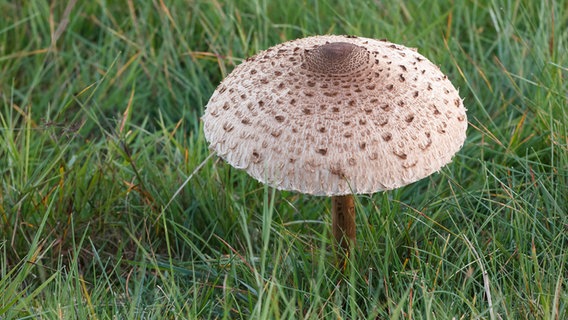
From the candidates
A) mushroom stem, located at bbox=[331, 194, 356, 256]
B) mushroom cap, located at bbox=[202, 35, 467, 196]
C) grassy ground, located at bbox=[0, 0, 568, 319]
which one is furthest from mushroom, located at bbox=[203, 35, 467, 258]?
mushroom stem, located at bbox=[331, 194, 356, 256]

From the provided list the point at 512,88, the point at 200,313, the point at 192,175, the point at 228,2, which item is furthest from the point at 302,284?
the point at 228,2

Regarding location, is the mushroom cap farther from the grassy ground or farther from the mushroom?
the grassy ground

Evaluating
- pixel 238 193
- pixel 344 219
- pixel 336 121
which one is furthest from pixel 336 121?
pixel 238 193

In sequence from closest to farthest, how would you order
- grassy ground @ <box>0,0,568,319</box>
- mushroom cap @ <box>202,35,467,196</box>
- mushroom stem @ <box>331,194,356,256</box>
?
mushroom cap @ <box>202,35,467,196</box>, grassy ground @ <box>0,0,568,319</box>, mushroom stem @ <box>331,194,356,256</box>

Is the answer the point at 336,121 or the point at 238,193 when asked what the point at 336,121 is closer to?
the point at 336,121

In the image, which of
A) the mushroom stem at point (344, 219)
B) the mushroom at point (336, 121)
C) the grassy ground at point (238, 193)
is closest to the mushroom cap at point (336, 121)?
the mushroom at point (336, 121)
